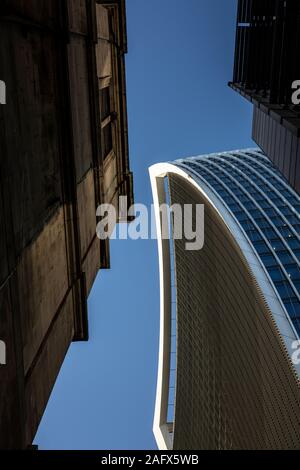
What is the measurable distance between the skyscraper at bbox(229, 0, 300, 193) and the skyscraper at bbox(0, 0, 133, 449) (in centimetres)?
850

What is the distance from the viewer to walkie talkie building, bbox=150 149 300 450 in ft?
171

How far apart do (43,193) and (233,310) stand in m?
56.5

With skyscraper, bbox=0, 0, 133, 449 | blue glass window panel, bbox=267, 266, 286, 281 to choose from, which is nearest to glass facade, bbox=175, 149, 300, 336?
blue glass window panel, bbox=267, 266, 286, 281

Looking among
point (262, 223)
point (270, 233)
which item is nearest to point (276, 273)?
point (270, 233)

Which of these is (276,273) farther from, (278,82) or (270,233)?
(278,82)

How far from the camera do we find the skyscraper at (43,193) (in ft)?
34.5

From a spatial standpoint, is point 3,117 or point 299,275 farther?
point 299,275

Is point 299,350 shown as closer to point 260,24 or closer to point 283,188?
point 260,24

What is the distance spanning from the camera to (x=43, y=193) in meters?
13.8

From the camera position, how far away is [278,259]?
212 ft

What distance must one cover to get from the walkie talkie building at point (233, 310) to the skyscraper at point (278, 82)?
29.8m

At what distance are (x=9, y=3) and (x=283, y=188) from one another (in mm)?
79141

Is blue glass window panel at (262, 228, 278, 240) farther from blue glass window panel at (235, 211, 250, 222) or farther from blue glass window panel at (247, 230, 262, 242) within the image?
blue glass window panel at (235, 211, 250, 222)
